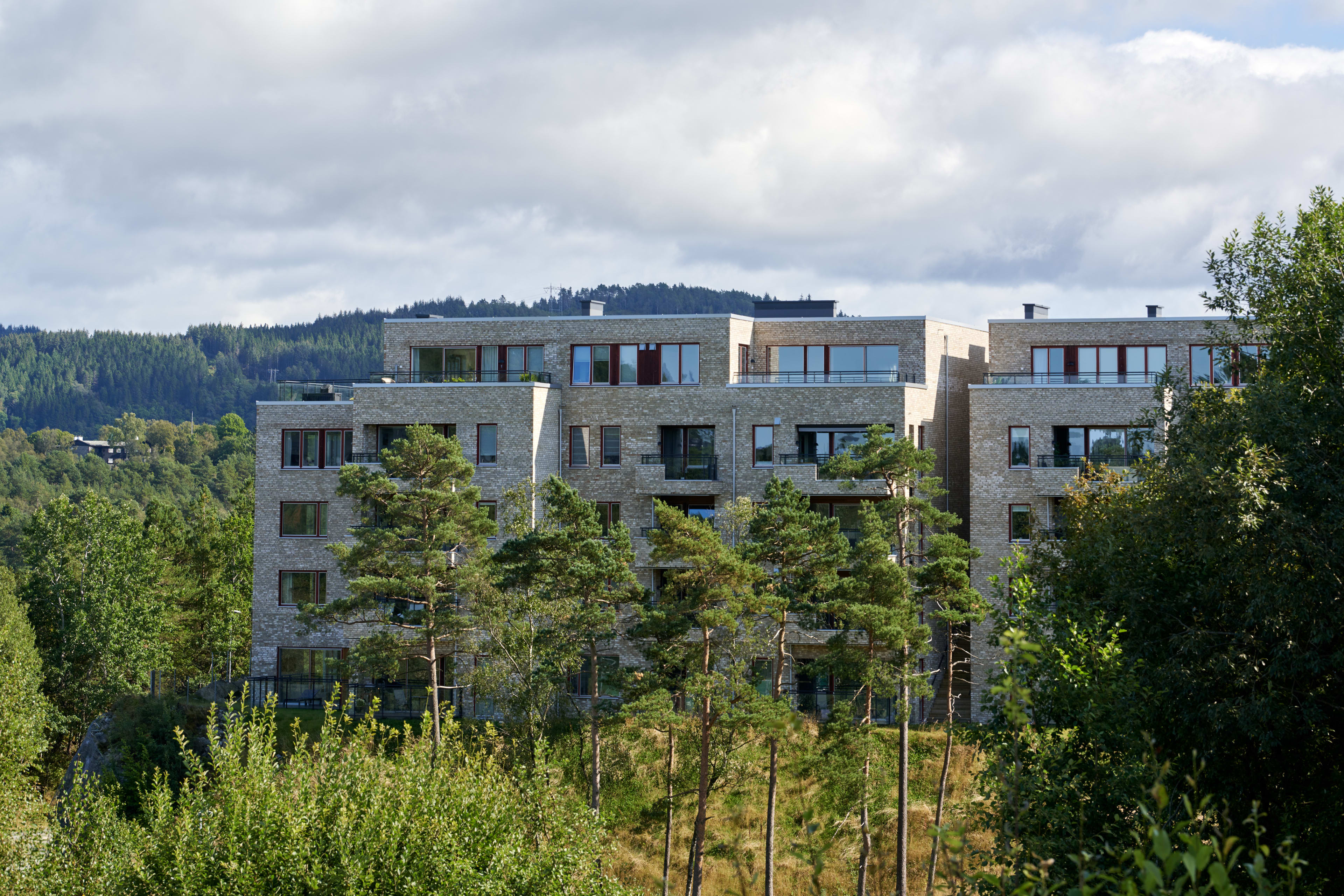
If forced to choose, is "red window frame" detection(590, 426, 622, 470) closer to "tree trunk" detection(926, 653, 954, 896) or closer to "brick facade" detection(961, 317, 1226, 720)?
"brick facade" detection(961, 317, 1226, 720)

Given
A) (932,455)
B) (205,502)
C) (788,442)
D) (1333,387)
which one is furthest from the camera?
(205,502)

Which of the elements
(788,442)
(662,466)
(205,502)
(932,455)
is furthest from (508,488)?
(205,502)

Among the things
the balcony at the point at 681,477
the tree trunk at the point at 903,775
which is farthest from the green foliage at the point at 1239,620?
the balcony at the point at 681,477

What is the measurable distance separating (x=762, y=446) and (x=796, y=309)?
24.7 ft

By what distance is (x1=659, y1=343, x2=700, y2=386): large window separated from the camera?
46.3 meters

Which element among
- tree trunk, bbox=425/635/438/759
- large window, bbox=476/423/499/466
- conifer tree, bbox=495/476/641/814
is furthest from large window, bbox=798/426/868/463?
tree trunk, bbox=425/635/438/759

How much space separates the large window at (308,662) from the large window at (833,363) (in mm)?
20889

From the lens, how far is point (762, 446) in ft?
148

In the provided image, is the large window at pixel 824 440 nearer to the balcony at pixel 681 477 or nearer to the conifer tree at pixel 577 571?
the balcony at pixel 681 477

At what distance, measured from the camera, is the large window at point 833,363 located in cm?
4703

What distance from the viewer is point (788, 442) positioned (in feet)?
147

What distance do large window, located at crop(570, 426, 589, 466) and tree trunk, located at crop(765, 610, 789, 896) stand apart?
11434mm

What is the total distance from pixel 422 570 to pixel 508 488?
634 cm

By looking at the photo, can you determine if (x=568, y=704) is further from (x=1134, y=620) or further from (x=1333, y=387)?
(x=1333, y=387)
